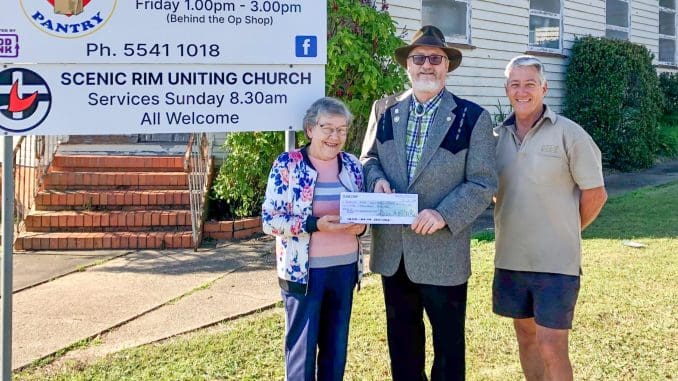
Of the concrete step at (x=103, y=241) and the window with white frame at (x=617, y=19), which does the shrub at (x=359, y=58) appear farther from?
the window with white frame at (x=617, y=19)

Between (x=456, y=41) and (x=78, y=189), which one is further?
(x=456, y=41)

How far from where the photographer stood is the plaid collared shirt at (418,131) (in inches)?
116

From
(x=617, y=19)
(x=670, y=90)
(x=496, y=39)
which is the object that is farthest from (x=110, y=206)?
(x=670, y=90)

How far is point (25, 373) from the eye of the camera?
12.4 feet

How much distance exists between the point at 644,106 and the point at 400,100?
1147cm

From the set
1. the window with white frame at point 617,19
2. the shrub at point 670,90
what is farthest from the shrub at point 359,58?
the shrub at point 670,90

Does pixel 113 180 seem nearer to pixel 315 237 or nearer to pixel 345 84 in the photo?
pixel 345 84

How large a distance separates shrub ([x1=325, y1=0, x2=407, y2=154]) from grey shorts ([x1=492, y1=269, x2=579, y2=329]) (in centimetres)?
431

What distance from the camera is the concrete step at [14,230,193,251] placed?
6.89 m

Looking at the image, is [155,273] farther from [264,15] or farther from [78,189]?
[264,15]

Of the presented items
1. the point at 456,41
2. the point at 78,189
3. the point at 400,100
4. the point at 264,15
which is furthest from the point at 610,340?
the point at 456,41

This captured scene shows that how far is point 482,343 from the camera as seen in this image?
13.7ft

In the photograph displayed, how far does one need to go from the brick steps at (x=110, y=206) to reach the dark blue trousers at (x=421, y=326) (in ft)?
14.3

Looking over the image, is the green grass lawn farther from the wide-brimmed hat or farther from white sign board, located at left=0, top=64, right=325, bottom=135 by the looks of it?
the wide-brimmed hat
